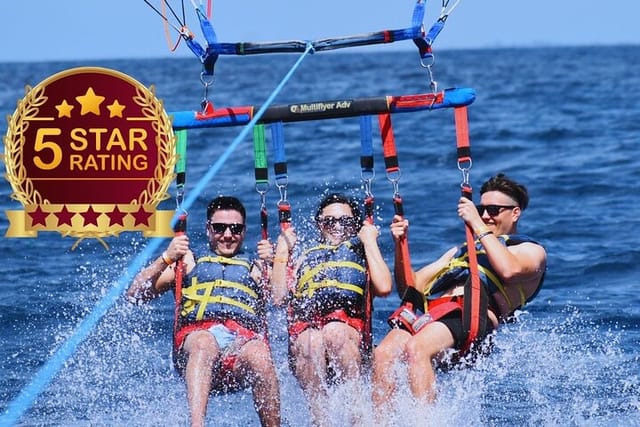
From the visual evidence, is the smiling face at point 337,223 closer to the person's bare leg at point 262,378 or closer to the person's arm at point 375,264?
the person's arm at point 375,264

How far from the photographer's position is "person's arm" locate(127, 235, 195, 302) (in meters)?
6.06

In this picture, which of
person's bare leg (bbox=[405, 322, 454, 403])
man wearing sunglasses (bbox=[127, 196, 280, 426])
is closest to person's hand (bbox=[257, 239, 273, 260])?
man wearing sunglasses (bbox=[127, 196, 280, 426])

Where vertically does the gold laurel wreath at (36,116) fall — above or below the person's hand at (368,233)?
above

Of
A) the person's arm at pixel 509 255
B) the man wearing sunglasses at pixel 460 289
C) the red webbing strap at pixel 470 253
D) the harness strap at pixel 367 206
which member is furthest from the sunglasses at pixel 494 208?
the harness strap at pixel 367 206

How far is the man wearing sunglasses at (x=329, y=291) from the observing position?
5918 mm

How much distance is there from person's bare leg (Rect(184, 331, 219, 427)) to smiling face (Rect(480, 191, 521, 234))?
5.51 ft

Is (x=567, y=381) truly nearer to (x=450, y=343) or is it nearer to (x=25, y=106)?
(x=450, y=343)

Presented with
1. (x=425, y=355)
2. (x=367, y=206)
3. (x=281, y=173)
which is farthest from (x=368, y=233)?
(x=425, y=355)

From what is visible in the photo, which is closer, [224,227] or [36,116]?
[224,227]

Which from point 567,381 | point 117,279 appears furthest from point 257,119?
point 117,279

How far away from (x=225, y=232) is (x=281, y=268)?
1.40 ft

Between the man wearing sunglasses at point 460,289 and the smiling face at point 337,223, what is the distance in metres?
0.30

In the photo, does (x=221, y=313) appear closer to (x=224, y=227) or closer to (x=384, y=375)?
(x=224, y=227)

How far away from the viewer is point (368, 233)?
6.14m
